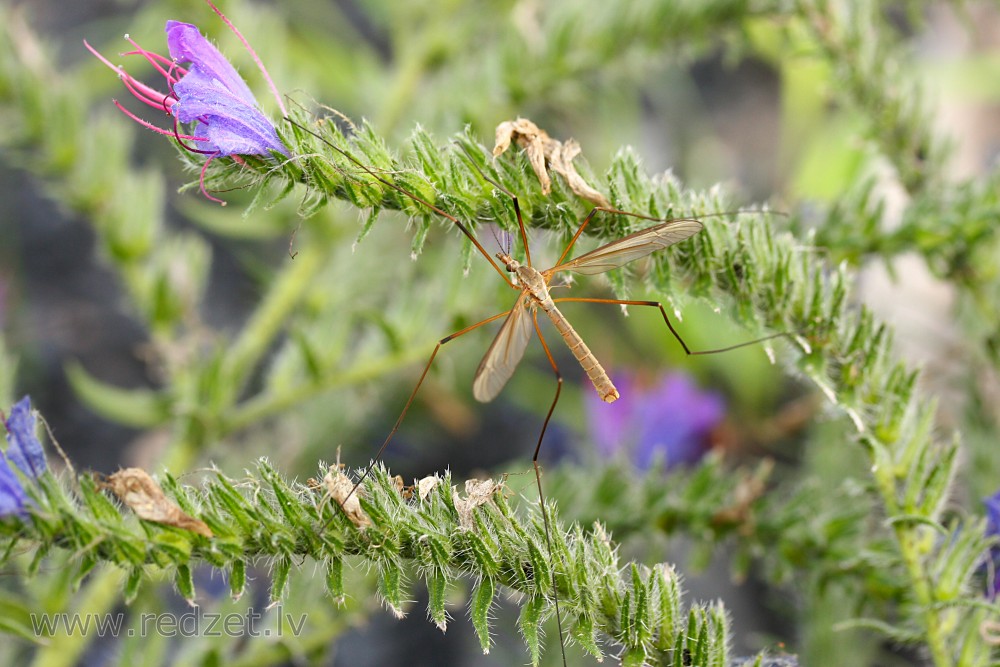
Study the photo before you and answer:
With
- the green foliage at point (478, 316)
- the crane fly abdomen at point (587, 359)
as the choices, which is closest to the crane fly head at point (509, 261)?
the crane fly abdomen at point (587, 359)

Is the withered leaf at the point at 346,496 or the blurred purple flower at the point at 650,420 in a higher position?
the blurred purple flower at the point at 650,420

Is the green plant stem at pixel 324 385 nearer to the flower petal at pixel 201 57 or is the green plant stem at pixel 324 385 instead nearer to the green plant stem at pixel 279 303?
the green plant stem at pixel 279 303

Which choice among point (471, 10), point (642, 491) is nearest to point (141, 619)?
point (642, 491)

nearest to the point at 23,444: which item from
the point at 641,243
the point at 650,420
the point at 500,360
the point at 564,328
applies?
the point at 500,360

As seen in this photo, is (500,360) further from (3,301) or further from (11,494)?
(3,301)

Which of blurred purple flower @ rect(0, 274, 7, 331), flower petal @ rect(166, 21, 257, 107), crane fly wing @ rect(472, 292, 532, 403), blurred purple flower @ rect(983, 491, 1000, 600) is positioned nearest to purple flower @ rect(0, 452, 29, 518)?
flower petal @ rect(166, 21, 257, 107)

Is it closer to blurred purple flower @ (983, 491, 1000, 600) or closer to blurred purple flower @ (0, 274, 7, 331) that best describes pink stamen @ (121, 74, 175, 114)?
blurred purple flower @ (983, 491, 1000, 600)
